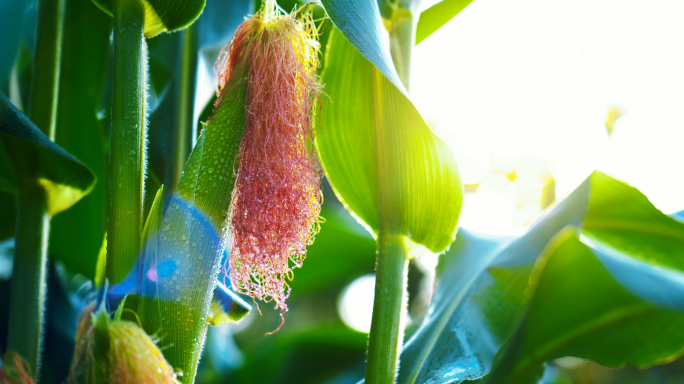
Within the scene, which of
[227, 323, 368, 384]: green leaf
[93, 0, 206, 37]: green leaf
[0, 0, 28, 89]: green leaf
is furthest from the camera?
[227, 323, 368, 384]: green leaf

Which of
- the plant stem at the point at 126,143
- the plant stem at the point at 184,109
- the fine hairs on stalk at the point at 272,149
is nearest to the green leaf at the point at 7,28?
the plant stem at the point at 126,143

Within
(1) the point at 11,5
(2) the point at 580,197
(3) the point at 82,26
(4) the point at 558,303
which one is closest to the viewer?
(1) the point at 11,5

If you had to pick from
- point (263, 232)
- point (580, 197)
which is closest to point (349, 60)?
point (263, 232)

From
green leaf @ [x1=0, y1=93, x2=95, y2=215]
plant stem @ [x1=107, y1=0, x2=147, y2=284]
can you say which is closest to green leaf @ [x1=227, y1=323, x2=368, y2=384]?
green leaf @ [x1=0, y1=93, x2=95, y2=215]

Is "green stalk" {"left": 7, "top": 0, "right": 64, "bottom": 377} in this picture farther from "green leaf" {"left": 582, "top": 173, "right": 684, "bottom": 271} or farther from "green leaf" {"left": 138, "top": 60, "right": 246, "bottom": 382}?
"green leaf" {"left": 582, "top": 173, "right": 684, "bottom": 271}

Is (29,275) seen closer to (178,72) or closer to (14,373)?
(14,373)

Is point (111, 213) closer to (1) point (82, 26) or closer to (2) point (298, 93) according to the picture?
(2) point (298, 93)
